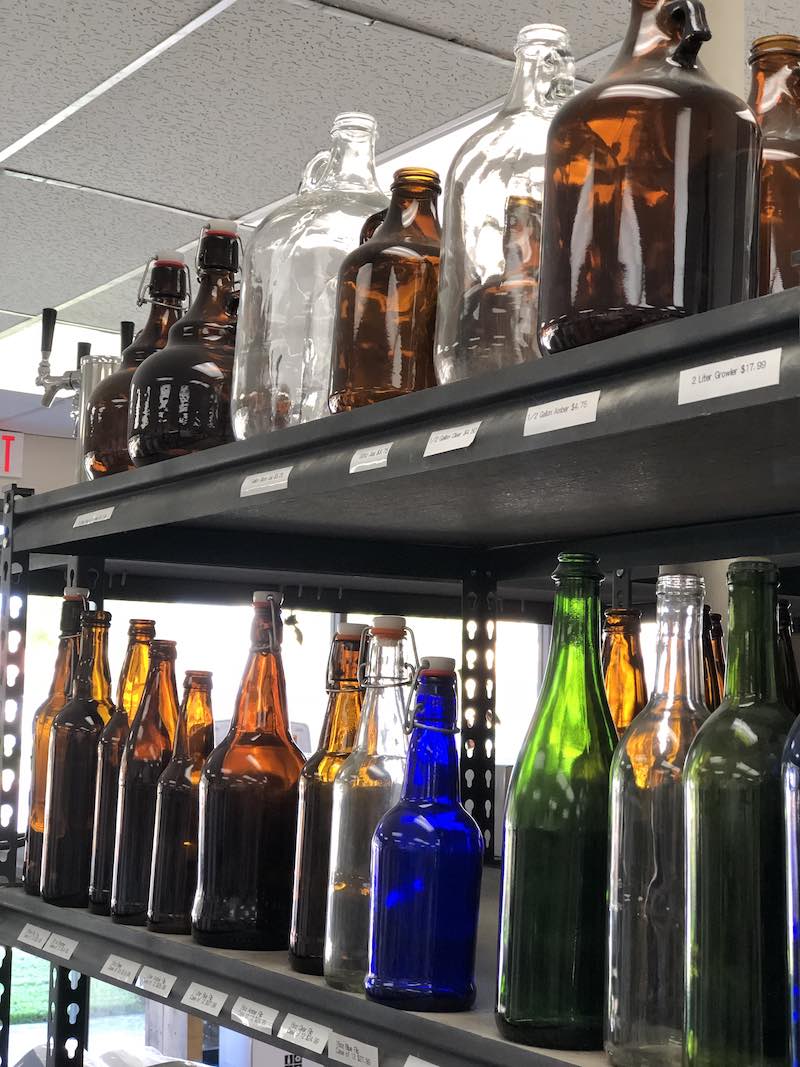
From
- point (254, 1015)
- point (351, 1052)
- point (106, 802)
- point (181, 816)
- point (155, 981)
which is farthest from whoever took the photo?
point (106, 802)

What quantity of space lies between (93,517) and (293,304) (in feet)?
1.03

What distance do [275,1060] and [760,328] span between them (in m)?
3.12

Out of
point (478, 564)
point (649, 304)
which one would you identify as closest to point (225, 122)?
point (478, 564)

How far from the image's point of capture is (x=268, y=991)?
98 cm

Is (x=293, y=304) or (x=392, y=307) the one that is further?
(x=293, y=304)

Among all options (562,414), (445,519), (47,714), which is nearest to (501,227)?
(562,414)

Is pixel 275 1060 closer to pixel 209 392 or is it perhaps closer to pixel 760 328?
pixel 209 392

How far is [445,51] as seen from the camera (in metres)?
2.70

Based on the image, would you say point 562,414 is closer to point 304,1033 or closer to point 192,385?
point 304,1033

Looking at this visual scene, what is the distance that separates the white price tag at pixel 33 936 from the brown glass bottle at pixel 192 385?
504mm

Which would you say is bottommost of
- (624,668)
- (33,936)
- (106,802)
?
(33,936)

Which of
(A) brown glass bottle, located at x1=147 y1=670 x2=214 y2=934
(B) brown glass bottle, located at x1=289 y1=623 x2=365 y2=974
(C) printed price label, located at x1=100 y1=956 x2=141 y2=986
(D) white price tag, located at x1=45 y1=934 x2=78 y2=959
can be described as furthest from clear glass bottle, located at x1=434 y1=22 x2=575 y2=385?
(D) white price tag, located at x1=45 y1=934 x2=78 y2=959

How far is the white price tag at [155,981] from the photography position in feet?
3.55

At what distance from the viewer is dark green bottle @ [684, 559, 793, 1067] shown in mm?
649
